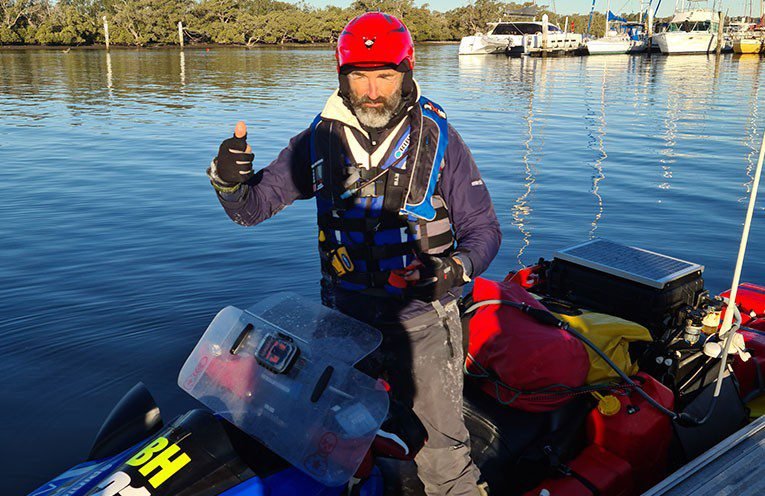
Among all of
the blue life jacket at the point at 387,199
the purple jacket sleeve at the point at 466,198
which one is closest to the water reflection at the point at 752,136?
the purple jacket sleeve at the point at 466,198

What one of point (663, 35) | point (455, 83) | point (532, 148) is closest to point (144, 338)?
point (532, 148)

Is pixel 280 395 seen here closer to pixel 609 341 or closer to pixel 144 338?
pixel 609 341

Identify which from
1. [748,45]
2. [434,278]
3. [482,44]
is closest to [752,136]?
[434,278]

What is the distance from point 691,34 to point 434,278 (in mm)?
63603

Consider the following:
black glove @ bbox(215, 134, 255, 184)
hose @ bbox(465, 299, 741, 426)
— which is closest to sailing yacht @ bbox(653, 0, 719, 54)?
hose @ bbox(465, 299, 741, 426)

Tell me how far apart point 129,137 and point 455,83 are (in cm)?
2071

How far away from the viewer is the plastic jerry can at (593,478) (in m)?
3.28

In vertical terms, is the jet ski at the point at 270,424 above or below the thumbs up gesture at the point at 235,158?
below

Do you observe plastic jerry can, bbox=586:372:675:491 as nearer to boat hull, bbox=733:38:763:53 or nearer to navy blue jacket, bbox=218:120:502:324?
navy blue jacket, bbox=218:120:502:324

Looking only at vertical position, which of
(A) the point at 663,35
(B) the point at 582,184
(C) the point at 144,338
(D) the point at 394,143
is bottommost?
(C) the point at 144,338

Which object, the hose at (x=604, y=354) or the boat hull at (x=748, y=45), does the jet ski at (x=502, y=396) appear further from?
the boat hull at (x=748, y=45)

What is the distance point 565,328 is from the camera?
354cm

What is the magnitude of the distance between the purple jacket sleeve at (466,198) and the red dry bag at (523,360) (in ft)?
2.90

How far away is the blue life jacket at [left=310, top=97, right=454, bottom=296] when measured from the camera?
9.20 feet
